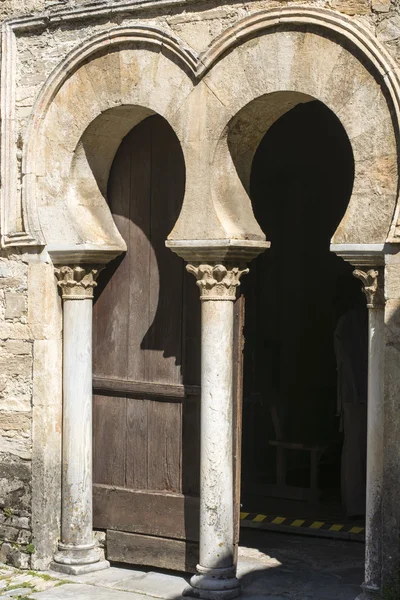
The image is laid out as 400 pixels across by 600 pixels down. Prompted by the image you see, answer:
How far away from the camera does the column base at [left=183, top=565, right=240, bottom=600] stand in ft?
21.7

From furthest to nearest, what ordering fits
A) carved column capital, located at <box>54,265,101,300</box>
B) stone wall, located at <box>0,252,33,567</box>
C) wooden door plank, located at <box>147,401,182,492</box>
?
stone wall, located at <box>0,252,33,567</box>, carved column capital, located at <box>54,265,101,300</box>, wooden door plank, located at <box>147,401,182,492</box>

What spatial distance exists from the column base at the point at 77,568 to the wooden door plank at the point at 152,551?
14 cm

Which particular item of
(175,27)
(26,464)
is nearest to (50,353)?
A: (26,464)

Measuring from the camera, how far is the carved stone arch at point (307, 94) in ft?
19.7

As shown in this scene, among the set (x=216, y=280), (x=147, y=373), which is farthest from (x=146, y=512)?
(x=216, y=280)

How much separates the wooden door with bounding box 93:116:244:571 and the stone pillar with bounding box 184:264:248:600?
34cm

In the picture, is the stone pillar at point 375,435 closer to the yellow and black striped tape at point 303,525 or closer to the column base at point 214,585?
the column base at point 214,585

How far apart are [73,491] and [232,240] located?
84.1 inches

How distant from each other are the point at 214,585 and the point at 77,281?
223cm

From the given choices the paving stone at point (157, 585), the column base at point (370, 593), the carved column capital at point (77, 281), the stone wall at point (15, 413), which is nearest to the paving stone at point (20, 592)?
the stone wall at point (15, 413)

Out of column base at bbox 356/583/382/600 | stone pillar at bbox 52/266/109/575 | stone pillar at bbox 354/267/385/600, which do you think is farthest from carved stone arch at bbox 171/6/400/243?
column base at bbox 356/583/382/600

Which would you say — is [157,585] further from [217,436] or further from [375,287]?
[375,287]

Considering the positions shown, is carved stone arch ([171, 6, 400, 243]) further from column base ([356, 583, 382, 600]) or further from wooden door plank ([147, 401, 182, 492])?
column base ([356, 583, 382, 600])

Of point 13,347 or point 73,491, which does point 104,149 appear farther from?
point 73,491
